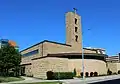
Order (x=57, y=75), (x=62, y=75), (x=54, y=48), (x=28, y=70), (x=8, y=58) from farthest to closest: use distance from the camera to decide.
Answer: (x=54, y=48) < (x=28, y=70) < (x=8, y=58) < (x=62, y=75) < (x=57, y=75)

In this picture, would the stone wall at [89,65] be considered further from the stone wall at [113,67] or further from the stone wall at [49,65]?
the stone wall at [113,67]

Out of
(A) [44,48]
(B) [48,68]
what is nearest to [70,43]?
(A) [44,48]

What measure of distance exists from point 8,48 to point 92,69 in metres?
21.4

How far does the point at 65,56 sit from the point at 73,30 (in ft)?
45.6

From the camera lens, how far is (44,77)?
5597 centimetres

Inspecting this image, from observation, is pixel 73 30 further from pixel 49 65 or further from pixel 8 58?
pixel 8 58

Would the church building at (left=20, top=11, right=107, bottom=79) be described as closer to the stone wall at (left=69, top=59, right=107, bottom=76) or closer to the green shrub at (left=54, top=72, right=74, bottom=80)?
the stone wall at (left=69, top=59, right=107, bottom=76)

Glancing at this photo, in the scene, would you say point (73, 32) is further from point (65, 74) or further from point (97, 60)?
point (65, 74)

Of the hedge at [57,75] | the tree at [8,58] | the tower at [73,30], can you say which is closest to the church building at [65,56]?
the tower at [73,30]

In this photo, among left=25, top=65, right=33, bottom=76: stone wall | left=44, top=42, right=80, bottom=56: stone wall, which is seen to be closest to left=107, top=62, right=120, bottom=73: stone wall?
left=44, top=42, right=80, bottom=56: stone wall

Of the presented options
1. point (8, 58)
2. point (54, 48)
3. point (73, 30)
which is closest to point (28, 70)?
point (54, 48)

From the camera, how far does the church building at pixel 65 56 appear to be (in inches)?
2245

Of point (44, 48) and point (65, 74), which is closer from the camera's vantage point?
point (65, 74)

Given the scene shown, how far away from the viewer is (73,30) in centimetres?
7494
